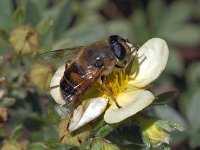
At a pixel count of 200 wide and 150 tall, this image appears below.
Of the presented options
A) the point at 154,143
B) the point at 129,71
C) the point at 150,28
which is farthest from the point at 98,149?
the point at 150,28

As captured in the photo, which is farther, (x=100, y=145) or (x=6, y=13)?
(x=6, y=13)

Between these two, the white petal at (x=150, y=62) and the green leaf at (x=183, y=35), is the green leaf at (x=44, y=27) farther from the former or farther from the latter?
the green leaf at (x=183, y=35)

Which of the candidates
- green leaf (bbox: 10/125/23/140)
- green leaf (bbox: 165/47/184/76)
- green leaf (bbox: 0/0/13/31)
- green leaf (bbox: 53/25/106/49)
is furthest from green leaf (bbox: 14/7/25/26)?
green leaf (bbox: 165/47/184/76)

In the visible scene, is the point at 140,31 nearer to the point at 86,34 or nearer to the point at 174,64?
the point at 174,64

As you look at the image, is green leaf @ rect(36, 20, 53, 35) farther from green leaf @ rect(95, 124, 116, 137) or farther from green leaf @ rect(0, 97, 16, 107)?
green leaf @ rect(95, 124, 116, 137)

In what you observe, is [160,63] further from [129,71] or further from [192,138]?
[192,138]

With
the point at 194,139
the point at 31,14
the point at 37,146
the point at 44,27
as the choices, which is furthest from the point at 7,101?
the point at 194,139
